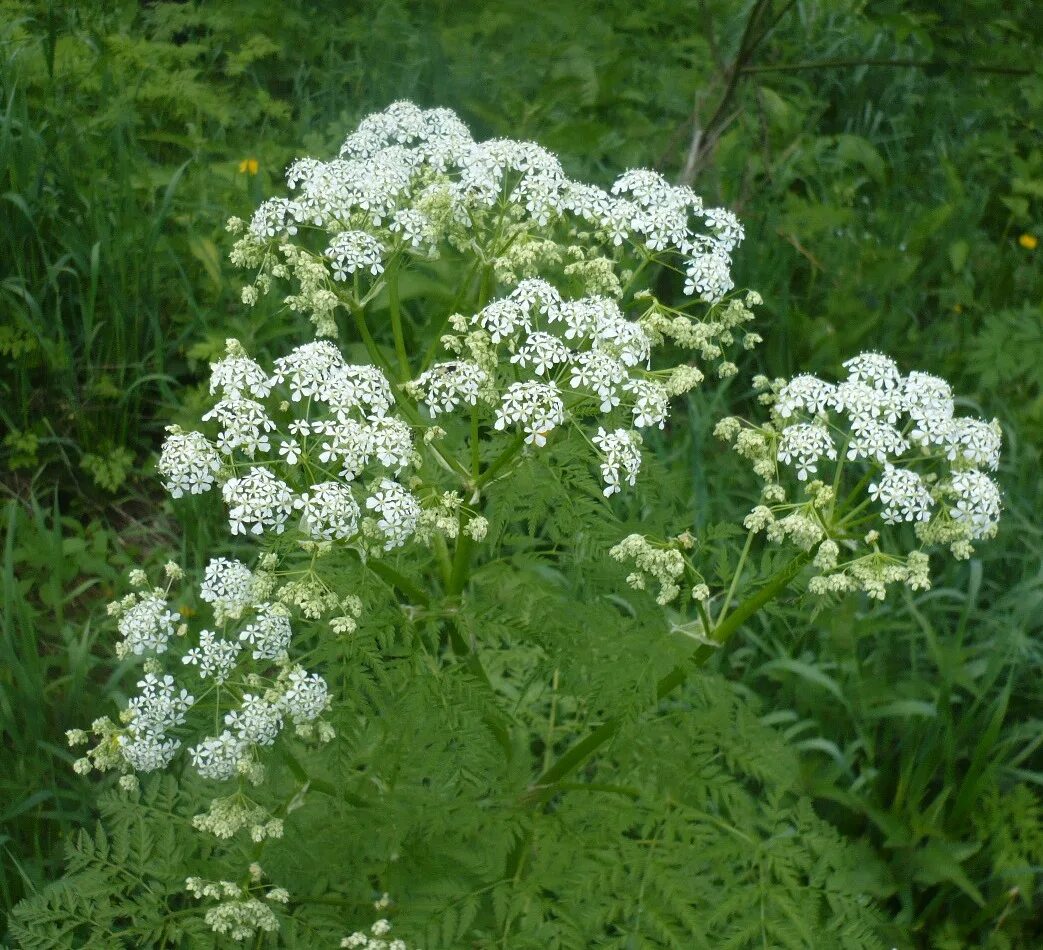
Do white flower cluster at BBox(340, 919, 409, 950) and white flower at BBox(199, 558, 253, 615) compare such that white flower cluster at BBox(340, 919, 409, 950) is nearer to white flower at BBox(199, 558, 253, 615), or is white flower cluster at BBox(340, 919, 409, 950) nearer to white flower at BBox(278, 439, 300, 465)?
white flower at BBox(199, 558, 253, 615)

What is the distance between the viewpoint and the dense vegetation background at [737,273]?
13.2ft

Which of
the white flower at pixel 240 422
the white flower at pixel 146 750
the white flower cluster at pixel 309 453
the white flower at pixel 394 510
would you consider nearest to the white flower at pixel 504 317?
the white flower cluster at pixel 309 453

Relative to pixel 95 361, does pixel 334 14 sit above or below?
above

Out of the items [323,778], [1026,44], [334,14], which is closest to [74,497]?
[323,778]

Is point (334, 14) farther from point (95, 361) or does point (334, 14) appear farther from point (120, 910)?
point (120, 910)

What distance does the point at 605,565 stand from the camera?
2680 mm

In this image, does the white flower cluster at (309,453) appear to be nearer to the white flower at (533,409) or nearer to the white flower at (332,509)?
the white flower at (332,509)

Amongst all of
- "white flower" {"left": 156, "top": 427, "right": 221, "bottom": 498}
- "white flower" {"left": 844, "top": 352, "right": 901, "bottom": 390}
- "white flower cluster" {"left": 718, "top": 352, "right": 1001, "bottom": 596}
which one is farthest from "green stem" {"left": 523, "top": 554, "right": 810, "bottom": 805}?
"white flower" {"left": 156, "top": 427, "right": 221, "bottom": 498}

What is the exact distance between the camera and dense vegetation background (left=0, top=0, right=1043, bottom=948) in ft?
13.2

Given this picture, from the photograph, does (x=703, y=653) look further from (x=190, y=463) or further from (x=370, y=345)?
(x=190, y=463)

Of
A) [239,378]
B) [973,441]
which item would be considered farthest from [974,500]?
[239,378]

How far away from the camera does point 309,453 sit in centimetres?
247

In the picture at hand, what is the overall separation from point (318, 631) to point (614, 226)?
1.25 metres

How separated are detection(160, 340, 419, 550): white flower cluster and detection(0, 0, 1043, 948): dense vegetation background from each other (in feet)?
3.74
